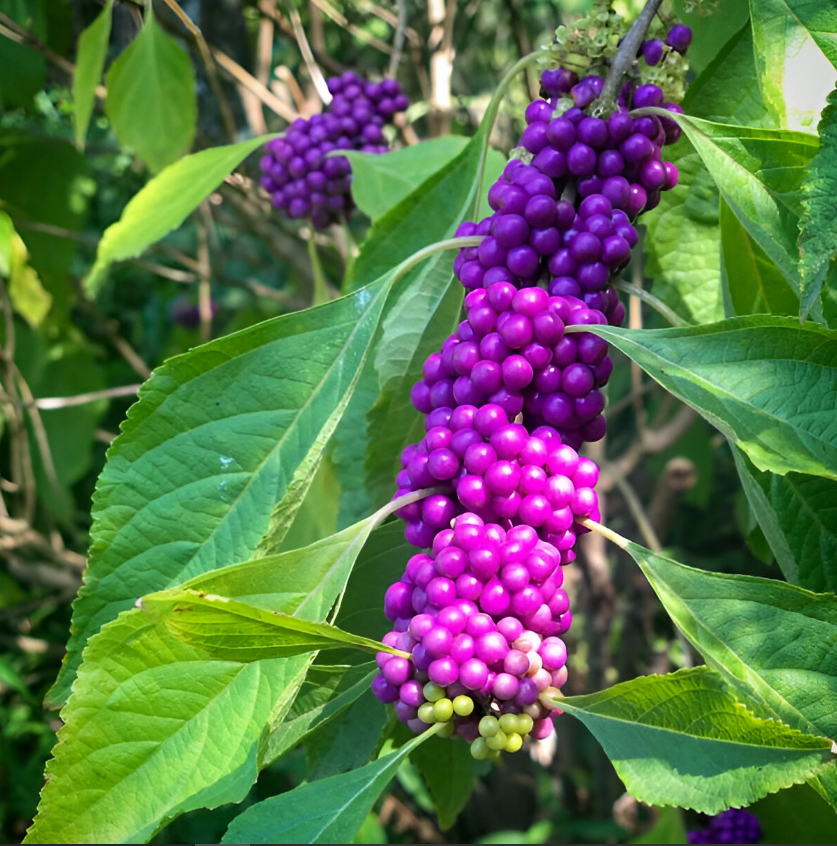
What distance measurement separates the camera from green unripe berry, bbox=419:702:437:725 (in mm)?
502

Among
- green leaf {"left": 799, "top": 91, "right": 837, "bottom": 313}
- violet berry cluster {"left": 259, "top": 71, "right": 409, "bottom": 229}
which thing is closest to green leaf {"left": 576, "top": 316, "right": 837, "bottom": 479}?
green leaf {"left": 799, "top": 91, "right": 837, "bottom": 313}

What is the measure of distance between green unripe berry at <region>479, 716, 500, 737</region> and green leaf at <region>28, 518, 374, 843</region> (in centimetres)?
11

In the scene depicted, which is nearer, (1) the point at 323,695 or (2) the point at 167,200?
(1) the point at 323,695

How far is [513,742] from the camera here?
49cm

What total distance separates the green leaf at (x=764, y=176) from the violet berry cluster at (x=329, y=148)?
0.66 metres

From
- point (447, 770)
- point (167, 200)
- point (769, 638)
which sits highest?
point (167, 200)

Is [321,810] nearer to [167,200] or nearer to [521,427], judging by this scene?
[521,427]

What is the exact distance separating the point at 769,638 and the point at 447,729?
20 cm

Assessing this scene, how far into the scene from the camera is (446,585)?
1.65 feet

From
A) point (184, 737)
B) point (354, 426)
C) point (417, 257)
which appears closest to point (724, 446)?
point (354, 426)

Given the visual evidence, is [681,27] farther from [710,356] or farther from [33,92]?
[33,92]

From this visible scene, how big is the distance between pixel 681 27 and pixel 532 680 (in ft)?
1.63

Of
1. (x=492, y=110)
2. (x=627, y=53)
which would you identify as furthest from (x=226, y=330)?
(x=627, y=53)

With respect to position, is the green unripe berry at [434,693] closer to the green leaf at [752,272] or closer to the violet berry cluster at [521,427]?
the violet berry cluster at [521,427]
